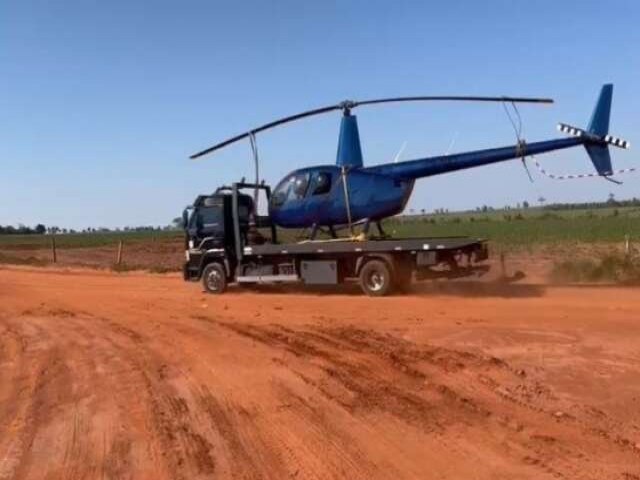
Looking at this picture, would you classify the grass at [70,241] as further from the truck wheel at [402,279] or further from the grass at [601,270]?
the grass at [601,270]

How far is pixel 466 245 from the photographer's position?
16531mm

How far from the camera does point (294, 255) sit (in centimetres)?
1861

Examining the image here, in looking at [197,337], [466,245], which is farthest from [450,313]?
[197,337]

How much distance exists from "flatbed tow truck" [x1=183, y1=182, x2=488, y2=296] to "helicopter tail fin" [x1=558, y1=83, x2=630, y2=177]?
10.1ft

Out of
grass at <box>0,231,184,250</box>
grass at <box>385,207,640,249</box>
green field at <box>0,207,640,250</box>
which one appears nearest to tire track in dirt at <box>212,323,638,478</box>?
green field at <box>0,207,640,250</box>

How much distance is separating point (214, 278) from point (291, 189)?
3.19m

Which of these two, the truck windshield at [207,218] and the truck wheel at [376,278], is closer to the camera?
the truck wheel at [376,278]

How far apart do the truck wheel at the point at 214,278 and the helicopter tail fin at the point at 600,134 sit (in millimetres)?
9176

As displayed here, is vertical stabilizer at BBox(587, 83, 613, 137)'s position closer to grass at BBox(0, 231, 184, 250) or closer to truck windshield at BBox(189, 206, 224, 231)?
truck windshield at BBox(189, 206, 224, 231)

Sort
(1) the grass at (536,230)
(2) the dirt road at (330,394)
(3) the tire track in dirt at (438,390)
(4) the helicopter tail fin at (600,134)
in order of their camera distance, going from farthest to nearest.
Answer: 1. (1) the grass at (536,230)
2. (4) the helicopter tail fin at (600,134)
3. (3) the tire track in dirt at (438,390)
4. (2) the dirt road at (330,394)

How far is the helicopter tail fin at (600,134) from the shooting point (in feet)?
52.4

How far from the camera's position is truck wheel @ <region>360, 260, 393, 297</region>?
17.0m

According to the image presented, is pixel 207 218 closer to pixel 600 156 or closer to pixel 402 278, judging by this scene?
pixel 402 278

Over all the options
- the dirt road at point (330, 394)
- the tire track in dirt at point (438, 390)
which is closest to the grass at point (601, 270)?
the dirt road at point (330, 394)
